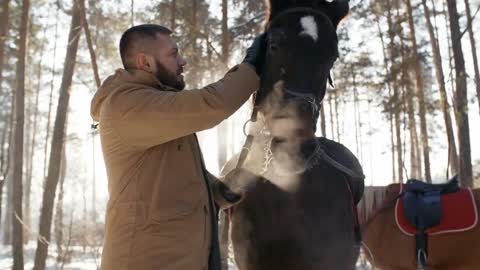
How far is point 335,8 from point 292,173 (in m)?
1.11

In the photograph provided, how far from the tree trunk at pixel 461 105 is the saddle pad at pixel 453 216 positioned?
6.50 metres

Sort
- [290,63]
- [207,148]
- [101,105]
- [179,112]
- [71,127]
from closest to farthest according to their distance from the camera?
1. [179,112]
2. [101,105]
3. [290,63]
4. [207,148]
5. [71,127]

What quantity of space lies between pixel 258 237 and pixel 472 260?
8.41 ft

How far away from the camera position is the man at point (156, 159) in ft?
7.18

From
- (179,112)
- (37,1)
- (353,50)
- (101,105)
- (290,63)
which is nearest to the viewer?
(179,112)

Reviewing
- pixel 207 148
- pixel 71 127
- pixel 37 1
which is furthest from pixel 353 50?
pixel 71 127

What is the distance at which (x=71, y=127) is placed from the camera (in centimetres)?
2741

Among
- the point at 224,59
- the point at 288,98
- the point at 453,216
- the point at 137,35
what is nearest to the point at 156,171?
the point at 137,35

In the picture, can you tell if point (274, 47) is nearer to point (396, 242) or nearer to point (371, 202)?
point (371, 202)

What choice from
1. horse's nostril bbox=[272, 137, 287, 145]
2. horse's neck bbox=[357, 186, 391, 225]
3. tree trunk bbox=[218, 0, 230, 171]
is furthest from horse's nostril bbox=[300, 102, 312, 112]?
tree trunk bbox=[218, 0, 230, 171]

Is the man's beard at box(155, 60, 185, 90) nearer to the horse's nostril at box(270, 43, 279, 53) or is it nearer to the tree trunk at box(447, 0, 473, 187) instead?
the horse's nostril at box(270, 43, 279, 53)

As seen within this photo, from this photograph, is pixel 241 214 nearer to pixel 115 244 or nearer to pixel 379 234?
pixel 115 244

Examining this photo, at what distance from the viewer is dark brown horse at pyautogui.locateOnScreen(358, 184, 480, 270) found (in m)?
4.43

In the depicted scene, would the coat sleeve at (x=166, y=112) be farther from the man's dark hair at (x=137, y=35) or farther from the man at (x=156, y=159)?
the man's dark hair at (x=137, y=35)
